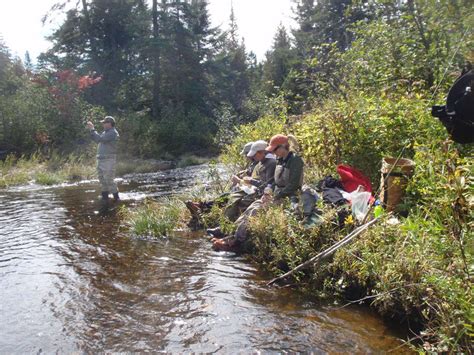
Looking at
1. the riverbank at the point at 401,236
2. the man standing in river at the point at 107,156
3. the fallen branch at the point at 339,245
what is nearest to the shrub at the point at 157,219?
the riverbank at the point at 401,236

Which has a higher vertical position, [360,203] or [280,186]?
[280,186]

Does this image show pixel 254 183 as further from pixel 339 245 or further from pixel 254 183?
pixel 339 245

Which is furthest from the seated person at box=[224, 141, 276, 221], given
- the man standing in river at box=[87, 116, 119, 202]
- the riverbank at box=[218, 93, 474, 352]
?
the man standing in river at box=[87, 116, 119, 202]

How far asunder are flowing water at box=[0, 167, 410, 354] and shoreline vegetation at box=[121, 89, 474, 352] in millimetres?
278

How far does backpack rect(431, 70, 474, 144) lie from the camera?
140 inches

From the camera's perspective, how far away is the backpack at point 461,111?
356 cm

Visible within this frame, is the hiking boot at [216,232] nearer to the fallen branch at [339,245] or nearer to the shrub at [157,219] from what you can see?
the shrub at [157,219]

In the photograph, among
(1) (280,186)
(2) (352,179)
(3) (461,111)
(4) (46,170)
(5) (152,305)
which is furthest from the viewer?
(4) (46,170)

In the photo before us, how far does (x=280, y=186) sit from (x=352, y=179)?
0.99m

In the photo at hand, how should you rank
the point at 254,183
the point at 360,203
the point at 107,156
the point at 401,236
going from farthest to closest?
1. the point at 107,156
2. the point at 254,183
3. the point at 360,203
4. the point at 401,236

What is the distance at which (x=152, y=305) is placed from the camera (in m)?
4.00

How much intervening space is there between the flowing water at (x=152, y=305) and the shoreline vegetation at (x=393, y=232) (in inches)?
11.0

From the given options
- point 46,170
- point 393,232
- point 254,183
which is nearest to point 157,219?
point 254,183

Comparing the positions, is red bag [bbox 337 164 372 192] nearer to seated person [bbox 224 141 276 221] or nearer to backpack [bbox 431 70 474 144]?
seated person [bbox 224 141 276 221]
